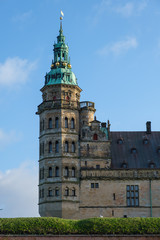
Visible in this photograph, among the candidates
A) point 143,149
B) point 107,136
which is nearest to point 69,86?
point 107,136

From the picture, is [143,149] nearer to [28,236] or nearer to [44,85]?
[44,85]

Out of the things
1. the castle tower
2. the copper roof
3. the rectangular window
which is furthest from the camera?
the copper roof

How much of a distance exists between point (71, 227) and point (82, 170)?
58.3 feet

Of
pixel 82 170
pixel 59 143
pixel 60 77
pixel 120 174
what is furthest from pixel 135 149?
pixel 60 77

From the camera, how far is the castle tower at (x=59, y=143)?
2633 inches

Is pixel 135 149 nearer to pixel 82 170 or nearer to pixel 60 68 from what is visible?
pixel 82 170

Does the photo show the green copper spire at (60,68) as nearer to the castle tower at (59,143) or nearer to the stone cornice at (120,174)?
the castle tower at (59,143)

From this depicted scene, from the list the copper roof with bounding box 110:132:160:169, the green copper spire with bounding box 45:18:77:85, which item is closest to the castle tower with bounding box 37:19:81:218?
the green copper spire with bounding box 45:18:77:85

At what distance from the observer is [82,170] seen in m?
68.8

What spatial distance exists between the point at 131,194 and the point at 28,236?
2168cm

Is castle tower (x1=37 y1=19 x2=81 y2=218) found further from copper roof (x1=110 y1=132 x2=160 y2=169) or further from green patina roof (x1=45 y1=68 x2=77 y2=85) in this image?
copper roof (x1=110 y1=132 x2=160 y2=169)

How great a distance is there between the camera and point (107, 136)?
7175 cm

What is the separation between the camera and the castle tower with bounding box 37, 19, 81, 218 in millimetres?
66875

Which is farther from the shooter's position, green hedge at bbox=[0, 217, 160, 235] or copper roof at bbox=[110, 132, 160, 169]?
copper roof at bbox=[110, 132, 160, 169]
